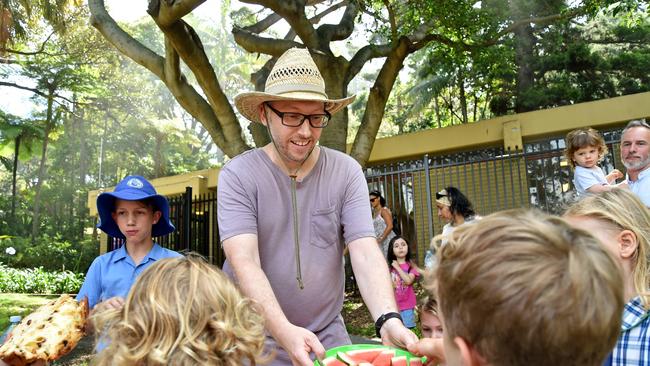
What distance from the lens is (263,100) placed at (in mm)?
2551

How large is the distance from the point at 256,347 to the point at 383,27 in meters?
10.0

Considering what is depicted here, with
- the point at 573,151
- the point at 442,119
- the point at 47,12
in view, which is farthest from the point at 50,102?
the point at 573,151

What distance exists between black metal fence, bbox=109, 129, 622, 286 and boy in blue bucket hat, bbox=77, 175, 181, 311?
24.2 feet

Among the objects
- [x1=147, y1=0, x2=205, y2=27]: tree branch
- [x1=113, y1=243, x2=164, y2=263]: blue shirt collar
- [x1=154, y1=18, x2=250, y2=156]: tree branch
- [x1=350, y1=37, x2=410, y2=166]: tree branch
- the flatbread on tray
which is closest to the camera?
the flatbread on tray

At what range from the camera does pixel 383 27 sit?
10891 mm

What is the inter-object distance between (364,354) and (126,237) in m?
2.05

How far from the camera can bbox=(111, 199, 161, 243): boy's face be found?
3250mm

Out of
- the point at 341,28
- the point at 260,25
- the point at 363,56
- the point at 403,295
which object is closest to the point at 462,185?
the point at 363,56

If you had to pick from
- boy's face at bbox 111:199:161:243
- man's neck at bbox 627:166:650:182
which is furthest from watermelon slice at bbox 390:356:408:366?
man's neck at bbox 627:166:650:182

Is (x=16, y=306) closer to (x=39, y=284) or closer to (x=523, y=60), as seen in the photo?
(x=39, y=284)

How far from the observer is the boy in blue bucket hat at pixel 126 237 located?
10.1ft

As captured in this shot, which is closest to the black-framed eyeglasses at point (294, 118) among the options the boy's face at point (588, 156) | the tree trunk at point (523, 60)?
the boy's face at point (588, 156)

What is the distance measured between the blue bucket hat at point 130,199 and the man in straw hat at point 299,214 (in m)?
0.99

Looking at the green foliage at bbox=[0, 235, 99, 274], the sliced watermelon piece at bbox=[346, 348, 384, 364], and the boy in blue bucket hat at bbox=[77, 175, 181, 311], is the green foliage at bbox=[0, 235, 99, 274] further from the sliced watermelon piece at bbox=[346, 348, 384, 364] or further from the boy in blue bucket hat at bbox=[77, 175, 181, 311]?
the sliced watermelon piece at bbox=[346, 348, 384, 364]
